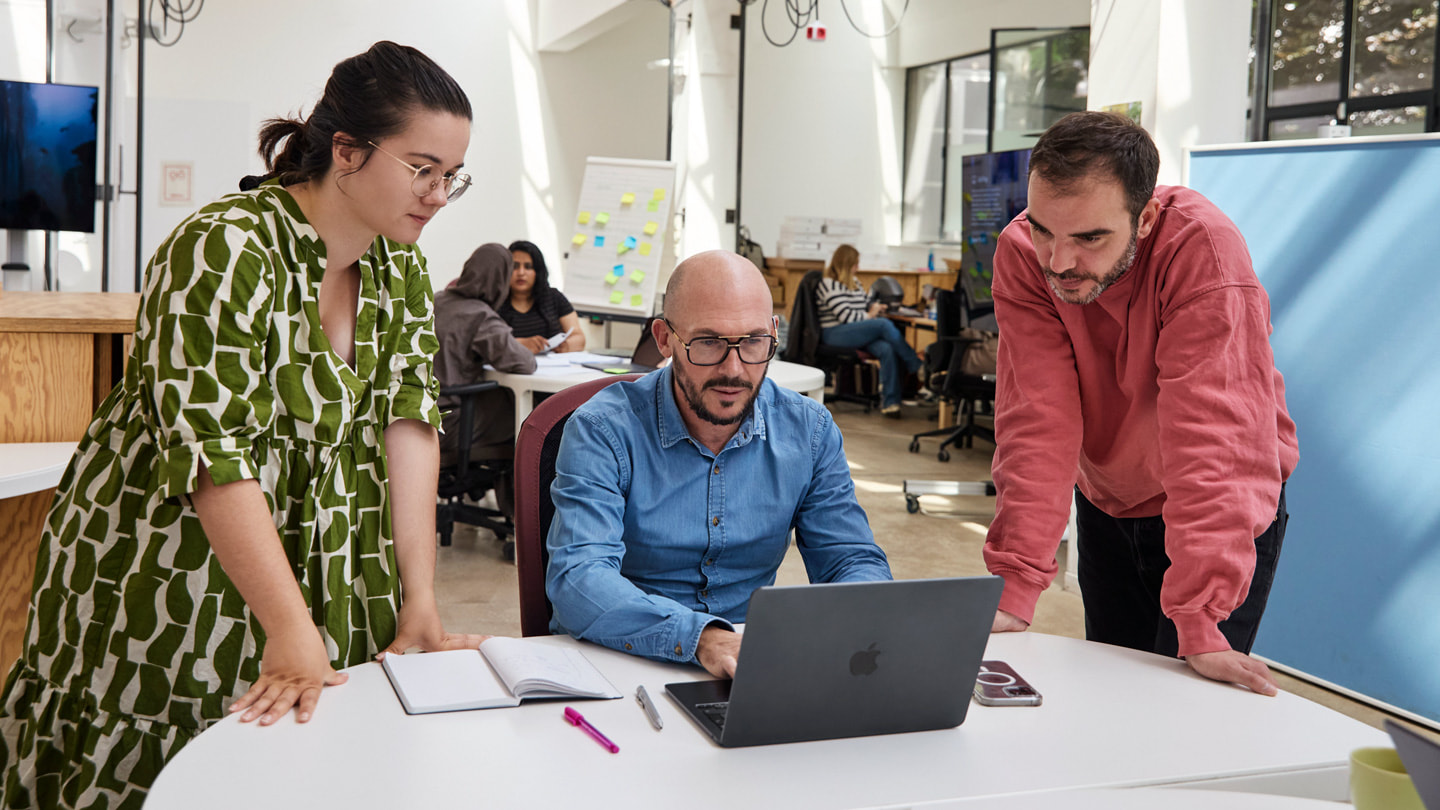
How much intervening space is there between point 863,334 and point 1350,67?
374 cm

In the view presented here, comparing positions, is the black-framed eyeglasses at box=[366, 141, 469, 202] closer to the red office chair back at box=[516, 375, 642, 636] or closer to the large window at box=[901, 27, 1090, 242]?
the red office chair back at box=[516, 375, 642, 636]

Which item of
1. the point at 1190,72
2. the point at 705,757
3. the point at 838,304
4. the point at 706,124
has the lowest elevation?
Answer: the point at 705,757

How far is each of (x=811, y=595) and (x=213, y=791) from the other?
576 millimetres

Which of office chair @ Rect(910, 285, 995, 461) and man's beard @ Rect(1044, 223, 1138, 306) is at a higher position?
man's beard @ Rect(1044, 223, 1138, 306)

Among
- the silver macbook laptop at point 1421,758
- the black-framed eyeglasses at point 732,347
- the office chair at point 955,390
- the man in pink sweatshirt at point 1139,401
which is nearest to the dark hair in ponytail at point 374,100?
the black-framed eyeglasses at point 732,347

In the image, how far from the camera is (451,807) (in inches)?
39.9

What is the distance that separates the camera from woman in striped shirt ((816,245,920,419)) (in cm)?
845

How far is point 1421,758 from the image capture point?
0.71 metres

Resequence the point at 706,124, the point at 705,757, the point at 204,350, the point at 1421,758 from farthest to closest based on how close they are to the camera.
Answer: the point at 706,124
the point at 204,350
the point at 705,757
the point at 1421,758

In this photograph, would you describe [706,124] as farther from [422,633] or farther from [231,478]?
[231,478]

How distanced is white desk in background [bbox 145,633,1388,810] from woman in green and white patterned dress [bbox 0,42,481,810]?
0.51 feet

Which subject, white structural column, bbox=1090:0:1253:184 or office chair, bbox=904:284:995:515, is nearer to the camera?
white structural column, bbox=1090:0:1253:184

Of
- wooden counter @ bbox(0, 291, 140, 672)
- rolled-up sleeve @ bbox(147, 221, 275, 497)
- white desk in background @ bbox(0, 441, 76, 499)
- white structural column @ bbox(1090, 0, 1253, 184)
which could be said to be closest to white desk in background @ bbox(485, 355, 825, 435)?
white structural column @ bbox(1090, 0, 1253, 184)

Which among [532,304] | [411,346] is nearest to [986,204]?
[532,304]
